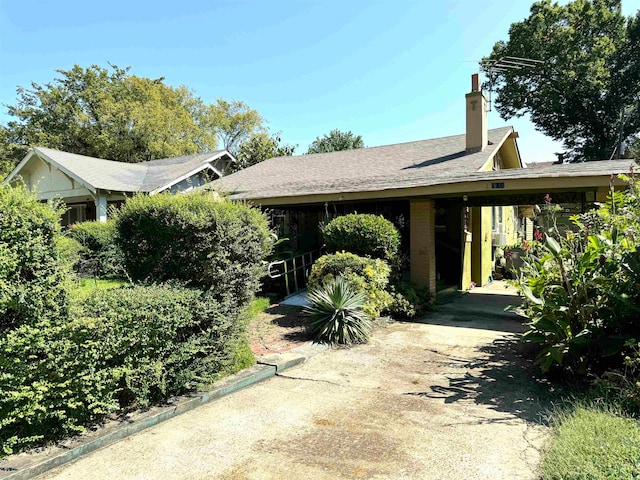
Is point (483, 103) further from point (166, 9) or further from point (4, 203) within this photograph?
point (4, 203)

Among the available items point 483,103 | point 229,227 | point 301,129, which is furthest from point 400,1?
point 301,129

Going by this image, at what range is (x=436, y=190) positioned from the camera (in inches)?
345

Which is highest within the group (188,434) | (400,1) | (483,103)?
(400,1)

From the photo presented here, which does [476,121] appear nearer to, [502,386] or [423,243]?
[423,243]

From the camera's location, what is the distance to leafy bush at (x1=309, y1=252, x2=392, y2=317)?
779cm

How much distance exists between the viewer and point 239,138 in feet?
145

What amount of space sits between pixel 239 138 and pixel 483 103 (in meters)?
35.6

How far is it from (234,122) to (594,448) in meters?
44.5

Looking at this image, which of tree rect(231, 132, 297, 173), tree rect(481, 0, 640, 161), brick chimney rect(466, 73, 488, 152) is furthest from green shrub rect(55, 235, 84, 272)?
tree rect(481, 0, 640, 161)

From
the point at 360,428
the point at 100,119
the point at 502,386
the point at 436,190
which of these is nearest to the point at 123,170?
the point at 100,119

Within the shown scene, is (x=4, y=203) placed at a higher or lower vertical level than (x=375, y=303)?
higher

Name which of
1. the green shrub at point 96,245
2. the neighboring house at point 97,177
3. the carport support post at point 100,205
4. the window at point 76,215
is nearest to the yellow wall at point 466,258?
the green shrub at point 96,245

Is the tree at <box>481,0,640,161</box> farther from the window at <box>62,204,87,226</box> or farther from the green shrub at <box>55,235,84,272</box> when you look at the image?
the green shrub at <box>55,235,84,272</box>

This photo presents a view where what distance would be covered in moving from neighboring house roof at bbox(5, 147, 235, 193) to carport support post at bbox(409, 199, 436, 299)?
12140 millimetres
